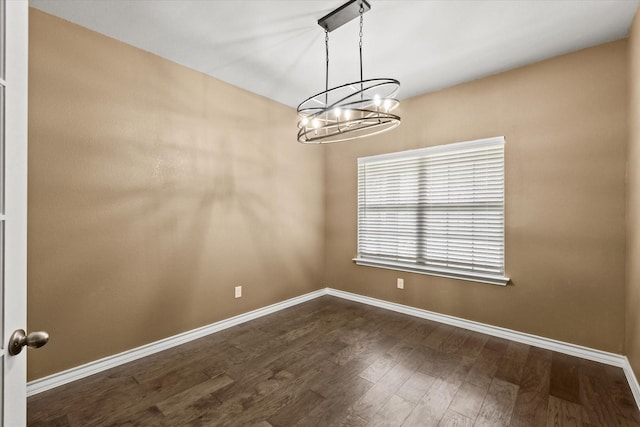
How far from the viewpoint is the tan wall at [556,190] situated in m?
2.34

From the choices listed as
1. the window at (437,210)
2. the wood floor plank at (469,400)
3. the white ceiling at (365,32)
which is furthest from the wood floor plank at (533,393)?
the white ceiling at (365,32)

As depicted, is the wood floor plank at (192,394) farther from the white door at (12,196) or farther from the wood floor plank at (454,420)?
the wood floor plank at (454,420)

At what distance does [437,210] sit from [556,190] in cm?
107

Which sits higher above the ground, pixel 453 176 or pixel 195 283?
pixel 453 176

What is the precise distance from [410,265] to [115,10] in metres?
3.61

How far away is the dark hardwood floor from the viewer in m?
1.74

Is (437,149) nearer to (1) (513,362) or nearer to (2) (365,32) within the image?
(2) (365,32)

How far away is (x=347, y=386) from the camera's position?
2047 mm

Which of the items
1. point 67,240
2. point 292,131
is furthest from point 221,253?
point 292,131

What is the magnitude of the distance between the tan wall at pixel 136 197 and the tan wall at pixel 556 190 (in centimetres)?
219

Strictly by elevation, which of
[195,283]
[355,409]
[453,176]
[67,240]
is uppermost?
[453,176]

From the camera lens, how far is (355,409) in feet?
5.95

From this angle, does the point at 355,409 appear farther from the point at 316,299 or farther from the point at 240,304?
the point at 316,299

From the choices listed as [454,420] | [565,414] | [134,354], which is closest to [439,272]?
[565,414]
